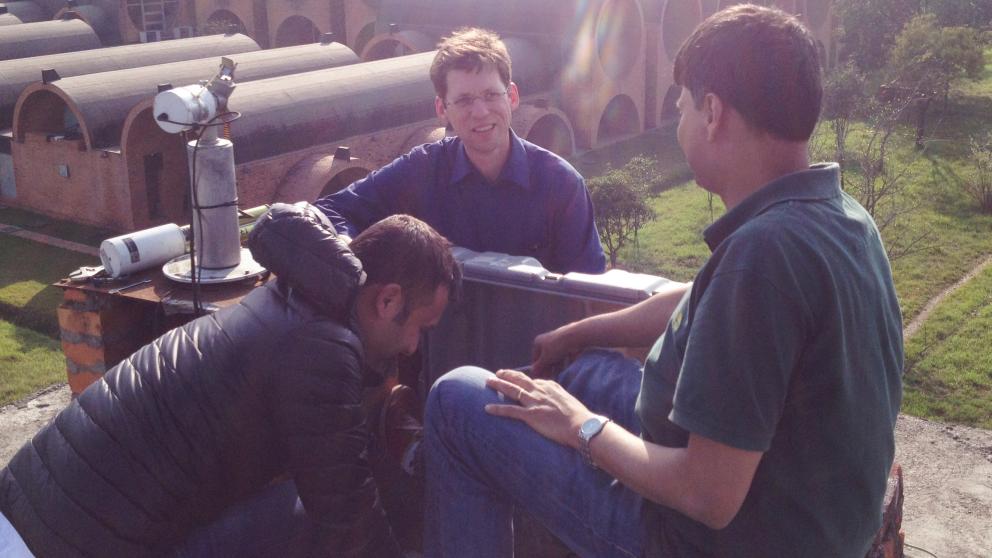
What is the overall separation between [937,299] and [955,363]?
179 centimetres

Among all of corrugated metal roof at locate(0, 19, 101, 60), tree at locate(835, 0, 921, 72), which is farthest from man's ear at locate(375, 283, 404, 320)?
tree at locate(835, 0, 921, 72)

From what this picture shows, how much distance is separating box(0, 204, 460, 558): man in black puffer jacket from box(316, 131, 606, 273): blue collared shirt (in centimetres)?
173

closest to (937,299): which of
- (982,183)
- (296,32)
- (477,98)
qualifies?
(982,183)

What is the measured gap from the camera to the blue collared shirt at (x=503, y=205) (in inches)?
192

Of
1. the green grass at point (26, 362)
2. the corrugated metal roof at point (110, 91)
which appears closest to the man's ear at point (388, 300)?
the green grass at point (26, 362)

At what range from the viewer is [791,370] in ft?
7.11

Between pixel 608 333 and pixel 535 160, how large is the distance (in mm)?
1733

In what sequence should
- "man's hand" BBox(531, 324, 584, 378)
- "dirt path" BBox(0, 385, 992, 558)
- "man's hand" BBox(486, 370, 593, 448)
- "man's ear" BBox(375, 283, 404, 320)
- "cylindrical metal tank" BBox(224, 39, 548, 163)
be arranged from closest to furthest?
"man's hand" BBox(486, 370, 593, 448) → "man's ear" BBox(375, 283, 404, 320) → "man's hand" BBox(531, 324, 584, 378) → "dirt path" BBox(0, 385, 992, 558) → "cylindrical metal tank" BBox(224, 39, 548, 163)

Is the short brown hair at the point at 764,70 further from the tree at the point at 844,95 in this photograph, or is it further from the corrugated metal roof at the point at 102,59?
the tree at the point at 844,95

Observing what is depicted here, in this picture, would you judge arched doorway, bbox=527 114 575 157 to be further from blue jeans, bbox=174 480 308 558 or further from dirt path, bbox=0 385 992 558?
blue jeans, bbox=174 480 308 558

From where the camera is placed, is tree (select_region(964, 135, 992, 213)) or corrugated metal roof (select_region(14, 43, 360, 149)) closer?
corrugated metal roof (select_region(14, 43, 360, 149))

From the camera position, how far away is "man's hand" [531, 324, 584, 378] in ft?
11.3

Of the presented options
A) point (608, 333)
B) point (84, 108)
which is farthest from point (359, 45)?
point (608, 333)

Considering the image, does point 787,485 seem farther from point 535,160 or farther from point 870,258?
point 535,160
